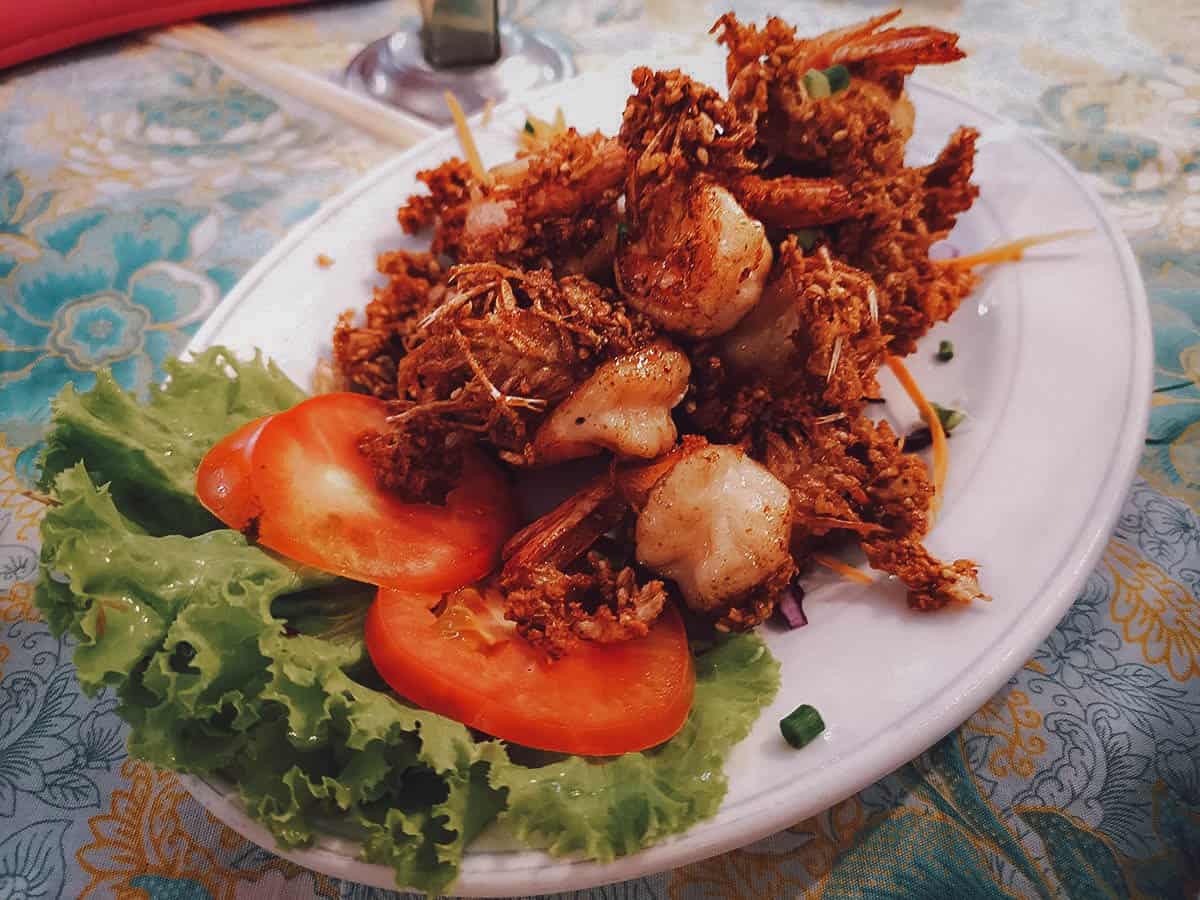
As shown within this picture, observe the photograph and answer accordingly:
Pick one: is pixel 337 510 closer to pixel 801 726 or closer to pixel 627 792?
pixel 627 792

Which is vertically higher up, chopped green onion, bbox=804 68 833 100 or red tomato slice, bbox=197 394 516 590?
chopped green onion, bbox=804 68 833 100

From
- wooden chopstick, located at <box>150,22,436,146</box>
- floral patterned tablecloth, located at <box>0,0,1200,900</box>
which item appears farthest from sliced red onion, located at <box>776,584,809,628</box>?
wooden chopstick, located at <box>150,22,436,146</box>

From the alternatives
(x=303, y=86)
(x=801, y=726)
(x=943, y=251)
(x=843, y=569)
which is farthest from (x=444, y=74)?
(x=801, y=726)

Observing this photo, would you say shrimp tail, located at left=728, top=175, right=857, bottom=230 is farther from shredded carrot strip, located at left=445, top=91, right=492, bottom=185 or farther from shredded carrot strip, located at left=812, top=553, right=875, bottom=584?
shredded carrot strip, located at left=445, top=91, right=492, bottom=185

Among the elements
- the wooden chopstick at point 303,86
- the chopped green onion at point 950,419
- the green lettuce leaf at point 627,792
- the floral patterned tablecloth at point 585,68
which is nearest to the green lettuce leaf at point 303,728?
the green lettuce leaf at point 627,792

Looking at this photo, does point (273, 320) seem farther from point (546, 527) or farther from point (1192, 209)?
point (1192, 209)

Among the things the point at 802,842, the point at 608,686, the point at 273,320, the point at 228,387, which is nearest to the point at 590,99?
the point at 273,320

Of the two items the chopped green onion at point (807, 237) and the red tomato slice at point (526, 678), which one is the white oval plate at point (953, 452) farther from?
the chopped green onion at point (807, 237)
